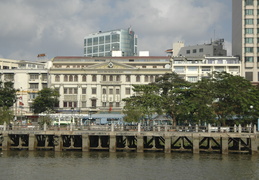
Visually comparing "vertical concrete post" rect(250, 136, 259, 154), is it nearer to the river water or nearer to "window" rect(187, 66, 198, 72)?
the river water

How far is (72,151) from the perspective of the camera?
71688 mm

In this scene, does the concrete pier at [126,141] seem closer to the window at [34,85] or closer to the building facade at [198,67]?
the building facade at [198,67]

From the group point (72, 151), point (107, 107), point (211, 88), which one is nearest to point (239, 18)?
point (107, 107)

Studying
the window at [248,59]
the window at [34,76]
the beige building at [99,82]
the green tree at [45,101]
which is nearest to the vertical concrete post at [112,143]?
the green tree at [45,101]

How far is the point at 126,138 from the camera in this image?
7231 centimetres

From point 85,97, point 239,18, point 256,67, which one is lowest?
point 85,97

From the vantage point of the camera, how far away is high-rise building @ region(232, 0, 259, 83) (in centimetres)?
12838

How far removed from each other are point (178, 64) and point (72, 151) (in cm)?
6995

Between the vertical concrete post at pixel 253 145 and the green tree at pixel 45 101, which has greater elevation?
the green tree at pixel 45 101

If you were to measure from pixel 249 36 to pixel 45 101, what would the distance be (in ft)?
193

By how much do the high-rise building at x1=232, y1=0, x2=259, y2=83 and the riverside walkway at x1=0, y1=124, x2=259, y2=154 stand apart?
A: 5726 cm

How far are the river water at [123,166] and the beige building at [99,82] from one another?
65054mm

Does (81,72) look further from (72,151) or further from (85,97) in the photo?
(72,151)

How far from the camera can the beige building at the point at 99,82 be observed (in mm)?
135000
